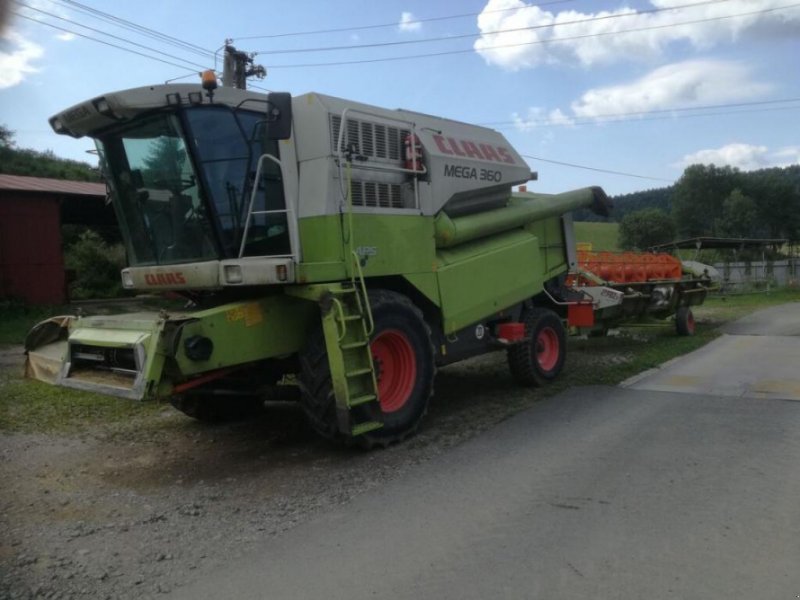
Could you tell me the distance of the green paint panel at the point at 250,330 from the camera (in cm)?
539

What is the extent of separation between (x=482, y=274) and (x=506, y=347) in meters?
1.11

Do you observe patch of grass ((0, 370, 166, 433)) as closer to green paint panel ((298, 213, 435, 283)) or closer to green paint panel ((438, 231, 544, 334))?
green paint panel ((298, 213, 435, 283))

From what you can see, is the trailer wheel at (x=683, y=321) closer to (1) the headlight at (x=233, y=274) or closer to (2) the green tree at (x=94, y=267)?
(1) the headlight at (x=233, y=274)

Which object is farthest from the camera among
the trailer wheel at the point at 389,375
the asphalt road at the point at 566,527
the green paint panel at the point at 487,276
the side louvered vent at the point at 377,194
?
the green paint panel at the point at 487,276

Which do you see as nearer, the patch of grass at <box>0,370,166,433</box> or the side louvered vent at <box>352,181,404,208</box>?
the side louvered vent at <box>352,181,404,208</box>

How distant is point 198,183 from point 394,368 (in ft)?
8.38

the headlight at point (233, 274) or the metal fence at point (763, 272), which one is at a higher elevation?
the headlight at point (233, 274)

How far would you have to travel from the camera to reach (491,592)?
11.4 feet

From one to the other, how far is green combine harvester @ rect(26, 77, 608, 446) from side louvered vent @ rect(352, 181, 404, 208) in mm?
20

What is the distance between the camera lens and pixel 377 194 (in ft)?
21.7

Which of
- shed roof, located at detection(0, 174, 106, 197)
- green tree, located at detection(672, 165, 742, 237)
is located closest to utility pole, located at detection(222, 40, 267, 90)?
shed roof, located at detection(0, 174, 106, 197)

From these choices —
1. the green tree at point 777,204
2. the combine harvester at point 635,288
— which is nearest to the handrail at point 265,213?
the combine harvester at point 635,288

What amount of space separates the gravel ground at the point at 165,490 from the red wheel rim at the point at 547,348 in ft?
4.68

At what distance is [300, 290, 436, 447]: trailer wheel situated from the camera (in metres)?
5.77
